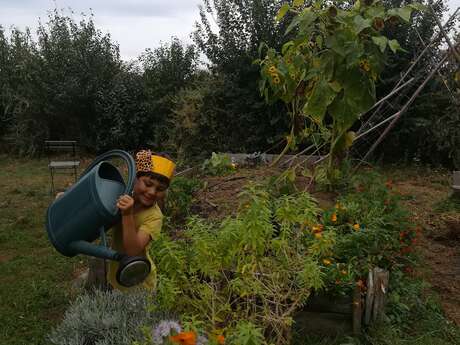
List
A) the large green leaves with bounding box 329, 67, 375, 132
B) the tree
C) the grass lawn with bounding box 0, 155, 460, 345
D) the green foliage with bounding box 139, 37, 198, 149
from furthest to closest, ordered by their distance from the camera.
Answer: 1. the green foliage with bounding box 139, 37, 198, 149
2. the tree
3. the large green leaves with bounding box 329, 67, 375, 132
4. the grass lawn with bounding box 0, 155, 460, 345

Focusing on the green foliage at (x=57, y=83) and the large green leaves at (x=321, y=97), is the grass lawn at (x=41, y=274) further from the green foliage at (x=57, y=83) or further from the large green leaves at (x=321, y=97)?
the green foliage at (x=57, y=83)

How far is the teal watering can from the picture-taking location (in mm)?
1914

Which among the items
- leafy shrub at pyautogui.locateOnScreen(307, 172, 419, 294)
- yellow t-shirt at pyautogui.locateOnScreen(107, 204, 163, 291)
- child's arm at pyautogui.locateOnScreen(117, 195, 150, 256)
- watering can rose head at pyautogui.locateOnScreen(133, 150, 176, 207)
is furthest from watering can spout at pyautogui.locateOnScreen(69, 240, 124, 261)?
leafy shrub at pyautogui.locateOnScreen(307, 172, 419, 294)

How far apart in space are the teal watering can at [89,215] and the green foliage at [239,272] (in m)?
0.14

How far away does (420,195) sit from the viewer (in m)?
5.67

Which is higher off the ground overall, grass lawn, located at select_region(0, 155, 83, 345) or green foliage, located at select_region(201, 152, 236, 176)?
green foliage, located at select_region(201, 152, 236, 176)

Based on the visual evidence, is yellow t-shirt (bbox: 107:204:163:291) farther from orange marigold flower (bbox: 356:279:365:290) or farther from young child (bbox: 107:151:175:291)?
orange marigold flower (bbox: 356:279:365:290)

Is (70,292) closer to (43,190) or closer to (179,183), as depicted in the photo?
(179,183)

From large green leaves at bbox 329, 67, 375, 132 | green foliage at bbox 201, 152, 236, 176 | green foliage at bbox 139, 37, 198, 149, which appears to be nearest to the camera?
Result: large green leaves at bbox 329, 67, 375, 132

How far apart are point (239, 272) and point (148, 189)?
0.61 metres

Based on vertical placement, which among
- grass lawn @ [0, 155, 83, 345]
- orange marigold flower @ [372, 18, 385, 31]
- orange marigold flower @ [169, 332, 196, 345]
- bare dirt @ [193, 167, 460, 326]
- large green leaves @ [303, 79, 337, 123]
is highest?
orange marigold flower @ [372, 18, 385, 31]

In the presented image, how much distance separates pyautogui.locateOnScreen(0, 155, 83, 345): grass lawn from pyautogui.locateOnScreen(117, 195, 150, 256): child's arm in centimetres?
105

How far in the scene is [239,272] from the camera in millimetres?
1829

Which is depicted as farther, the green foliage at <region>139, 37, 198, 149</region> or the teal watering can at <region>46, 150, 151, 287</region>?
the green foliage at <region>139, 37, 198, 149</region>
